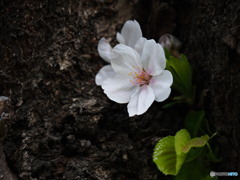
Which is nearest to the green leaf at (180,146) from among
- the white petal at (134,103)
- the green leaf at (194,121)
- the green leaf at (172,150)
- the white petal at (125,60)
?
the green leaf at (172,150)

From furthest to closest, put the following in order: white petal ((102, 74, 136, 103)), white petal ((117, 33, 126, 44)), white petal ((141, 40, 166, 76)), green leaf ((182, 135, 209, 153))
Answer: white petal ((117, 33, 126, 44)), white petal ((102, 74, 136, 103)), white petal ((141, 40, 166, 76)), green leaf ((182, 135, 209, 153))

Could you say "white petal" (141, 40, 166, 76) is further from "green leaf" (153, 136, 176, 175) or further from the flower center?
"green leaf" (153, 136, 176, 175)

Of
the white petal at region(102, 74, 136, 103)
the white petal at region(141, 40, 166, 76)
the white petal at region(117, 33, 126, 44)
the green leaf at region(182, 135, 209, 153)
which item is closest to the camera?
the green leaf at region(182, 135, 209, 153)

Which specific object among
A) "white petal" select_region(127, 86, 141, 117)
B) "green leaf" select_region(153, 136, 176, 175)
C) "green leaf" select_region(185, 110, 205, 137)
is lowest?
"green leaf" select_region(153, 136, 176, 175)

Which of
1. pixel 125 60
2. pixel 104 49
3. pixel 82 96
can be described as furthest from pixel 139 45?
pixel 82 96

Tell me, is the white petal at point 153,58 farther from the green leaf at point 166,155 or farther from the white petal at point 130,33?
the green leaf at point 166,155

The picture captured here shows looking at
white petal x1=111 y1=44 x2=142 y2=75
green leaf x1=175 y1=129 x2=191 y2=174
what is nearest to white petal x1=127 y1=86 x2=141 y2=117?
white petal x1=111 y1=44 x2=142 y2=75
